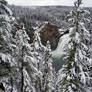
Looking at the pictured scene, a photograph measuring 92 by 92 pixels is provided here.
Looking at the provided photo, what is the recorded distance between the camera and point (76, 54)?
36.4 ft

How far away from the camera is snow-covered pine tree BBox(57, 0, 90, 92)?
36.1 feet

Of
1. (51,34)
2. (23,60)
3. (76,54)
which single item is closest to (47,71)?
(23,60)

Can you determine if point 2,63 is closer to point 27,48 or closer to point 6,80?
point 6,80

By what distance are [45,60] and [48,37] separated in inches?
2394

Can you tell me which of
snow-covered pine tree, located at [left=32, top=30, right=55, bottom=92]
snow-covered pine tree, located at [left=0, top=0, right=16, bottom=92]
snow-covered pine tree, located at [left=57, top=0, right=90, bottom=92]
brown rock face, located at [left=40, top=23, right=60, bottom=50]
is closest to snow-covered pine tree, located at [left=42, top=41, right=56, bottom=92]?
snow-covered pine tree, located at [left=32, top=30, right=55, bottom=92]

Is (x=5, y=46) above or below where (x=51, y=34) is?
above

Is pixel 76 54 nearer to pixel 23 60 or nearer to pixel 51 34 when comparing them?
pixel 23 60

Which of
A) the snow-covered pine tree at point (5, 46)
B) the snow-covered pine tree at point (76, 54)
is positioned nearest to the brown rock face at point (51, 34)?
the snow-covered pine tree at point (76, 54)

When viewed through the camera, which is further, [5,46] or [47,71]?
[47,71]

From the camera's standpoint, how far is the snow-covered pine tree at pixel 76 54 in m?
11.0

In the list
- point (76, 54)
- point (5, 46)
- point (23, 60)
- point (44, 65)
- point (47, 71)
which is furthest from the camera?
point (47, 71)

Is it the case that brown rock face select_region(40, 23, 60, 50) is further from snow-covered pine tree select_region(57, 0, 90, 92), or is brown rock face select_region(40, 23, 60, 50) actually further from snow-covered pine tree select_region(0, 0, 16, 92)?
snow-covered pine tree select_region(0, 0, 16, 92)

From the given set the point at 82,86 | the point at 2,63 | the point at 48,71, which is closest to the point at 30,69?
the point at 82,86

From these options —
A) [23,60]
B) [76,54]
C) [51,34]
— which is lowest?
[51,34]
